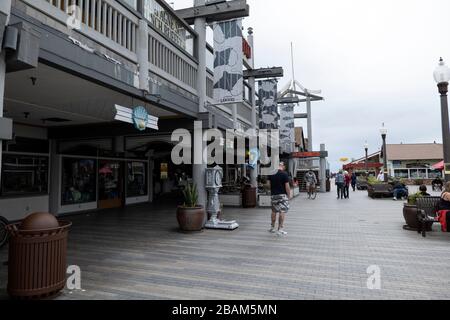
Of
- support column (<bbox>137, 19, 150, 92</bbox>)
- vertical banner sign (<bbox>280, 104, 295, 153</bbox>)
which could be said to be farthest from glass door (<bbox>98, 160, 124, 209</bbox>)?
vertical banner sign (<bbox>280, 104, 295, 153</bbox>)

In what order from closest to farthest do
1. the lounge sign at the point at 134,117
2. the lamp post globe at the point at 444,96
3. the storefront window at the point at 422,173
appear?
the lounge sign at the point at 134,117 → the lamp post globe at the point at 444,96 → the storefront window at the point at 422,173

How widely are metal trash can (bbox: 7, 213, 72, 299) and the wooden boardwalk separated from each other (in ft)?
1.15

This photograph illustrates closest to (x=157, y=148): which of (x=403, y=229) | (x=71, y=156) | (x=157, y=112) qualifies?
(x=71, y=156)

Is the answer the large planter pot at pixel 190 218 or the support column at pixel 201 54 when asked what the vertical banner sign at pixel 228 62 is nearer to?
the support column at pixel 201 54

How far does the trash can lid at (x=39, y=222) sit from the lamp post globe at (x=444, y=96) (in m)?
7.55

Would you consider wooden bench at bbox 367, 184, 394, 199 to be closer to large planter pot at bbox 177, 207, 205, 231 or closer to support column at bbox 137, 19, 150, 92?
large planter pot at bbox 177, 207, 205, 231

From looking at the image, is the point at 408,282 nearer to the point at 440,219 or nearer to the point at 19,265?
the point at 440,219

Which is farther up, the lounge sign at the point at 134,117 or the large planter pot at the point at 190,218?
the lounge sign at the point at 134,117

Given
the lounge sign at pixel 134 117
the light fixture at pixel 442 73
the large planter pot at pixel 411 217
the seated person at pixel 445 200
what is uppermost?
the light fixture at pixel 442 73

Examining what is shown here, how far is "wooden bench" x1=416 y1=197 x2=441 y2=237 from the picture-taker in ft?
23.2

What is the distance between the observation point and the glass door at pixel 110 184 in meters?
12.6

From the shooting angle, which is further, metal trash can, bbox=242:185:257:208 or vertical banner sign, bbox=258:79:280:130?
vertical banner sign, bbox=258:79:280:130

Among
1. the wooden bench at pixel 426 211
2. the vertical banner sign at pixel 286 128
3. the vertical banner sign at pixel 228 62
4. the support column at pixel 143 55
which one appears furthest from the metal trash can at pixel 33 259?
the vertical banner sign at pixel 286 128

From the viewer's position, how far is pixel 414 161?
40.7 metres
